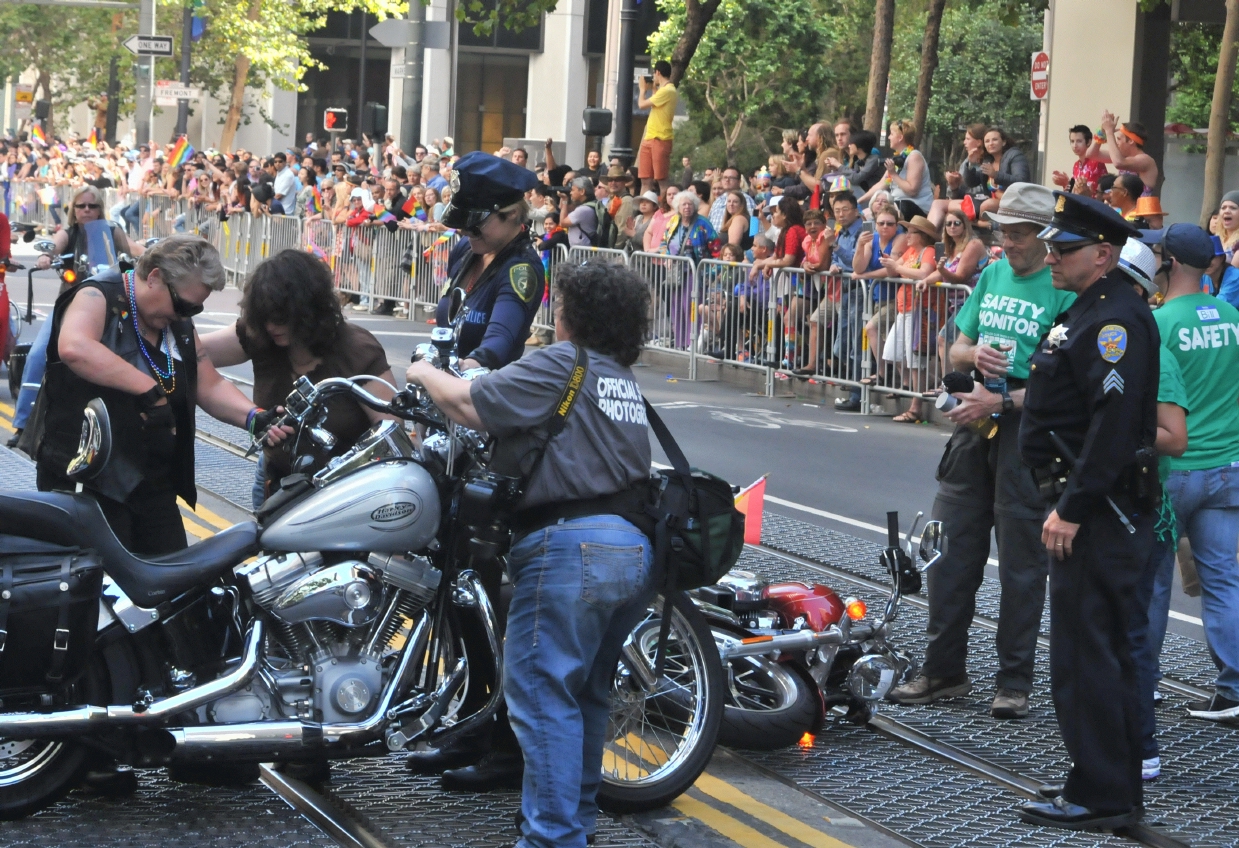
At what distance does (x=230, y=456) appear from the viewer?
1147 centimetres

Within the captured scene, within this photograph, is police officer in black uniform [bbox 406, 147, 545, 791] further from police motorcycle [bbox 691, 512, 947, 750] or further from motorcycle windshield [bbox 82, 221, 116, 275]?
motorcycle windshield [bbox 82, 221, 116, 275]

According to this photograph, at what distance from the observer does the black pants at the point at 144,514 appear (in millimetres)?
5668

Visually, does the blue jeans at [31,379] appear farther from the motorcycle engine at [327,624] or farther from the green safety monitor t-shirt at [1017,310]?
the green safety monitor t-shirt at [1017,310]

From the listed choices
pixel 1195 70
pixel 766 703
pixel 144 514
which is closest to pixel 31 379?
pixel 144 514

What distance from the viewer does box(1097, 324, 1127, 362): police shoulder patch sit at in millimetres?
5094

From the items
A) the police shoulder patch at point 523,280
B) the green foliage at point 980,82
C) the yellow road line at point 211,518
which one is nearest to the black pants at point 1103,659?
the police shoulder patch at point 523,280

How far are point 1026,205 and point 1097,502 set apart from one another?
1.33 m

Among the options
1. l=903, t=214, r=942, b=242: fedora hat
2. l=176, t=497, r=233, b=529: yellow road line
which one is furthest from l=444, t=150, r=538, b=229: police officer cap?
l=903, t=214, r=942, b=242: fedora hat

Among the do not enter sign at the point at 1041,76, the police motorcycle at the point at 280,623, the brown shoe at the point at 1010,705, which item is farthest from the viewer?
the do not enter sign at the point at 1041,76

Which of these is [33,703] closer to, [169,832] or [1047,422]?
[169,832]

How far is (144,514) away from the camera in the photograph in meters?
5.76

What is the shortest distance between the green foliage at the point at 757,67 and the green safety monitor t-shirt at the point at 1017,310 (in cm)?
4167

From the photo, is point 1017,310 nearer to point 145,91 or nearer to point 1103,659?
point 1103,659

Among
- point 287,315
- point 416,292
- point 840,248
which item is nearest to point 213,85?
point 416,292
